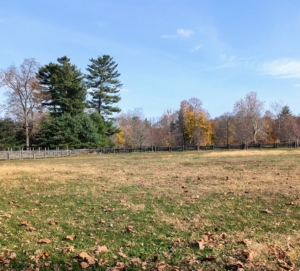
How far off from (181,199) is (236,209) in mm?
1763

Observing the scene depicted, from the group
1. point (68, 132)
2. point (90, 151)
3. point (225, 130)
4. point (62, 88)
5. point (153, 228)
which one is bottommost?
point (153, 228)

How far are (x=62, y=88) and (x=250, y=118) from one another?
39.9 metres

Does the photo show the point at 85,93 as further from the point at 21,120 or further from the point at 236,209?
the point at 236,209

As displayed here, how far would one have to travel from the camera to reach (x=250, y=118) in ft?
196

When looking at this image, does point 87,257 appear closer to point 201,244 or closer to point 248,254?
point 201,244

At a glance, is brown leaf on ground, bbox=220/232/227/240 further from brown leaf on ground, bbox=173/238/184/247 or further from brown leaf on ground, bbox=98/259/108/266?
brown leaf on ground, bbox=98/259/108/266

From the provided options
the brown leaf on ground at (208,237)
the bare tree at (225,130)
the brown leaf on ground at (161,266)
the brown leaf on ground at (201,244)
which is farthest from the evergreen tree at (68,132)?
the brown leaf on ground at (161,266)

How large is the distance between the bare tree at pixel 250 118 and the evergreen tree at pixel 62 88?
35553mm

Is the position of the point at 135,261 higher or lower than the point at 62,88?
lower

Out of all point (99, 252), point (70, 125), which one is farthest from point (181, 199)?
point (70, 125)

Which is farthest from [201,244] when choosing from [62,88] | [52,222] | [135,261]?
[62,88]

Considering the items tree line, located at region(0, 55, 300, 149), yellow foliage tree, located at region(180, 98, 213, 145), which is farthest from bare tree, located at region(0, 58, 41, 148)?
yellow foliage tree, located at region(180, 98, 213, 145)

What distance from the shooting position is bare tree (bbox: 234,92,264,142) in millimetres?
59400

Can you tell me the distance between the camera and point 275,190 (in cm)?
884
